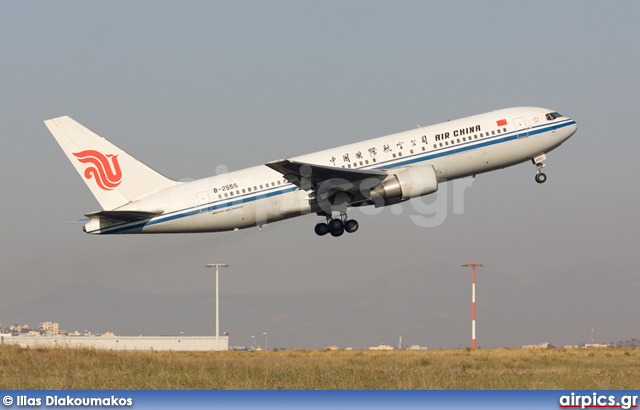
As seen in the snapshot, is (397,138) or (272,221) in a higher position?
(397,138)

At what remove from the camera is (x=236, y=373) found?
30.2 meters

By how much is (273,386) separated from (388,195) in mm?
18944

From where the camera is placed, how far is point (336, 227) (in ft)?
154

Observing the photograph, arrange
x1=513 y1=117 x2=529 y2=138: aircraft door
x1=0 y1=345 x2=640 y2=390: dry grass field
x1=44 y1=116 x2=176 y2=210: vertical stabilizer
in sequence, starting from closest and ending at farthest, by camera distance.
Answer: x1=0 y1=345 x2=640 y2=390: dry grass field < x1=513 y1=117 x2=529 y2=138: aircraft door < x1=44 y1=116 x2=176 y2=210: vertical stabilizer

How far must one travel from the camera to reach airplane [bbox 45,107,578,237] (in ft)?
142

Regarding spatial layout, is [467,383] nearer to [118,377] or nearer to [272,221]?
[118,377]

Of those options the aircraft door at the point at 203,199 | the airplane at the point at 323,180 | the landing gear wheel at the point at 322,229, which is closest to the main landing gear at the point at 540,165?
the airplane at the point at 323,180

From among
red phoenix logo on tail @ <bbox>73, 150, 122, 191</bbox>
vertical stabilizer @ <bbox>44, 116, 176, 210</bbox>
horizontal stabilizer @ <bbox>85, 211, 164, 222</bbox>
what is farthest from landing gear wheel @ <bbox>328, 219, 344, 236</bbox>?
red phoenix logo on tail @ <bbox>73, 150, 122, 191</bbox>

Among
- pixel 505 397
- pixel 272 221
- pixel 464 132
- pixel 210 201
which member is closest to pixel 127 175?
pixel 210 201

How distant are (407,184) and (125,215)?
14.0 metres

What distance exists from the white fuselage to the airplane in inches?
2.0

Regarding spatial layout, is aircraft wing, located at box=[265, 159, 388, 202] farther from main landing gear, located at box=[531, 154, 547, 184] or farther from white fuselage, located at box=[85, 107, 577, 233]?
main landing gear, located at box=[531, 154, 547, 184]

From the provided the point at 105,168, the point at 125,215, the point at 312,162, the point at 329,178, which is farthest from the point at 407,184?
the point at 105,168

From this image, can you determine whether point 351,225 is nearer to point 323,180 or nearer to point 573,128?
point 323,180
